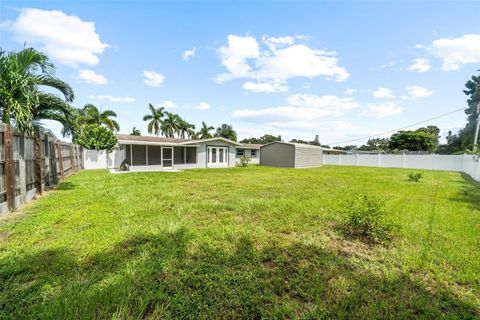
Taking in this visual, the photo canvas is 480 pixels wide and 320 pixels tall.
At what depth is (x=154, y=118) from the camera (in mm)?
33312

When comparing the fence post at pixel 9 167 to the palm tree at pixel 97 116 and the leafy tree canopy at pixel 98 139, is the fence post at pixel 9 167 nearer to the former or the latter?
the leafy tree canopy at pixel 98 139

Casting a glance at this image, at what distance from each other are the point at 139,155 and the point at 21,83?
12680mm

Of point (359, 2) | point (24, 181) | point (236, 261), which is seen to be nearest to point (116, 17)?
point (24, 181)

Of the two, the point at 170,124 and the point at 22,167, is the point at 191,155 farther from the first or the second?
the point at 170,124

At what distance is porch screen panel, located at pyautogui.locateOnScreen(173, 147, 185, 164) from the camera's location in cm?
1873

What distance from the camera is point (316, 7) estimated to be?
8227 mm

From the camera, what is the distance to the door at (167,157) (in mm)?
17525

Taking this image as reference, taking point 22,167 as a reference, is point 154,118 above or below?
above

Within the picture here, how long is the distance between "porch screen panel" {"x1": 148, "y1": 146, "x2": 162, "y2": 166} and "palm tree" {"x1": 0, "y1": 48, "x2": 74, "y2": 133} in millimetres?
12219

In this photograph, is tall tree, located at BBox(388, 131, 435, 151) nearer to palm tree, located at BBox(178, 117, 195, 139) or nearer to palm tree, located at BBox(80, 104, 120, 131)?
palm tree, located at BBox(178, 117, 195, 139)

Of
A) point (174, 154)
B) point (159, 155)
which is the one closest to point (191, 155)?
point (174, 154)

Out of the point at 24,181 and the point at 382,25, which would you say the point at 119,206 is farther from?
the point at 382,25

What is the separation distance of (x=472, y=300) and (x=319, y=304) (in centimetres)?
163

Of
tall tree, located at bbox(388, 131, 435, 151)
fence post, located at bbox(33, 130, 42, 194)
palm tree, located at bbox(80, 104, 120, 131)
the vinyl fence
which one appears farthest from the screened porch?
tall tree, located at bbox(388, 131, 435, 151)
